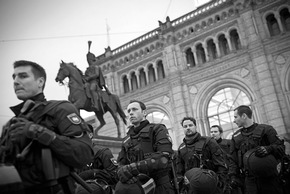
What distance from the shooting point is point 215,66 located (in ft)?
54.0

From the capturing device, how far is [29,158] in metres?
1.70

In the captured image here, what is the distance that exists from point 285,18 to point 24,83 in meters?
16.8

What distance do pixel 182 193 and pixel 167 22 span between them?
52.6 feet

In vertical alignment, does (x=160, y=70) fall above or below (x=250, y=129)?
above

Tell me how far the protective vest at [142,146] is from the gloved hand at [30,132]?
5.59 feet

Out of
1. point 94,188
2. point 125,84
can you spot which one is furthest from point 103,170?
point 125,84

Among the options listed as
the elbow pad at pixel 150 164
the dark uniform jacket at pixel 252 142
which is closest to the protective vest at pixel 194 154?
the dark uniform jacket at pixel 252 142

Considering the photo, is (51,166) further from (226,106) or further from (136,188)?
(226,106)

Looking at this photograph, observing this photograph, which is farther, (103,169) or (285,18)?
(285,18)

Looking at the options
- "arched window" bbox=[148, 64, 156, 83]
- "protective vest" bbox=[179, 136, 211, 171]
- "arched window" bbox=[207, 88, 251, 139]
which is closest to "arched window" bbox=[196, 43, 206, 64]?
"arched window" bbox=[207, 88, 251, 139]

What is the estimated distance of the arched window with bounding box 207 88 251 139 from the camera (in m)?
16.1

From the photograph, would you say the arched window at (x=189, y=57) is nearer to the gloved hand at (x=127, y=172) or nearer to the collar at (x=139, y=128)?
the collar at (x=139, y=128)

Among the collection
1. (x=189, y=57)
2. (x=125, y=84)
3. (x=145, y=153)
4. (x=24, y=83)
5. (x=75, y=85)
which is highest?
(x=189, y=57)

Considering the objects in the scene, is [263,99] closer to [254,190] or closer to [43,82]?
[254,190]
